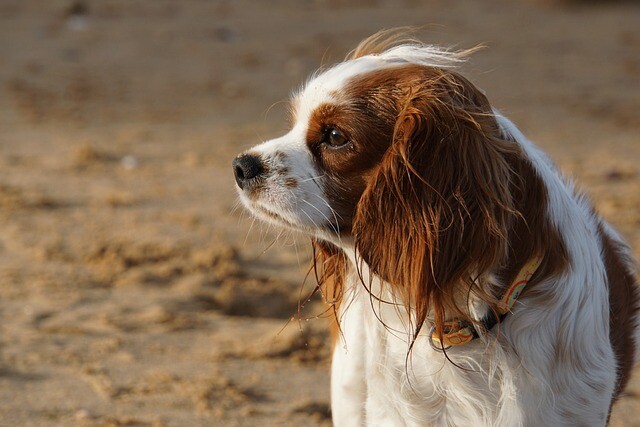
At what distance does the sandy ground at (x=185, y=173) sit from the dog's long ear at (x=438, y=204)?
2.42 feet

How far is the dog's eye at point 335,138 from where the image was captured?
110 inches

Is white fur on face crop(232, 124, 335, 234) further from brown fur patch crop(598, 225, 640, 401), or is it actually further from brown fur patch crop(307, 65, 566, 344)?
brown fur patch crop(598, 225, 640, 401)

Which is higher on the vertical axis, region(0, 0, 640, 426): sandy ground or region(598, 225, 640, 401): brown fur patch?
region(598, 225, 640, 401): brown fur patch

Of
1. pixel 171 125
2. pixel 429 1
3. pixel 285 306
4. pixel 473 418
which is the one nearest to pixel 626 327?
pixel 473 418

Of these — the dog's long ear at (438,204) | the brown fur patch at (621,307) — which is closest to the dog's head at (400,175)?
the dog's long ear at (438,204)

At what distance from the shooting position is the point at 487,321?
2787mm

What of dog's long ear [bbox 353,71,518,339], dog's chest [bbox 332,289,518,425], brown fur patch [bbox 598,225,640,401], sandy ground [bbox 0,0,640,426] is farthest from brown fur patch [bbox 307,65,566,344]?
sandy ground [bbox 0,0,640,426]

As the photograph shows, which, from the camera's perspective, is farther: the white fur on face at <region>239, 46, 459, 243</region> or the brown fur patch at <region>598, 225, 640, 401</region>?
the brown fur patch at <region>598, 225, 640, 401</region>

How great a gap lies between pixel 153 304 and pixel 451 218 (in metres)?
2.53

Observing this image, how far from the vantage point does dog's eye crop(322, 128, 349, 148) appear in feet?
9.19

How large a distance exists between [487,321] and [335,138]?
0.60 meters

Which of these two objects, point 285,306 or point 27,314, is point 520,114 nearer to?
point 285,306

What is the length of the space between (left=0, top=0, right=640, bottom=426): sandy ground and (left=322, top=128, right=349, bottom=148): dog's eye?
2.06 feet

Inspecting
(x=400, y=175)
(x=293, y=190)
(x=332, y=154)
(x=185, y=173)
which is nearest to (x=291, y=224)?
(x=293, y=190)
